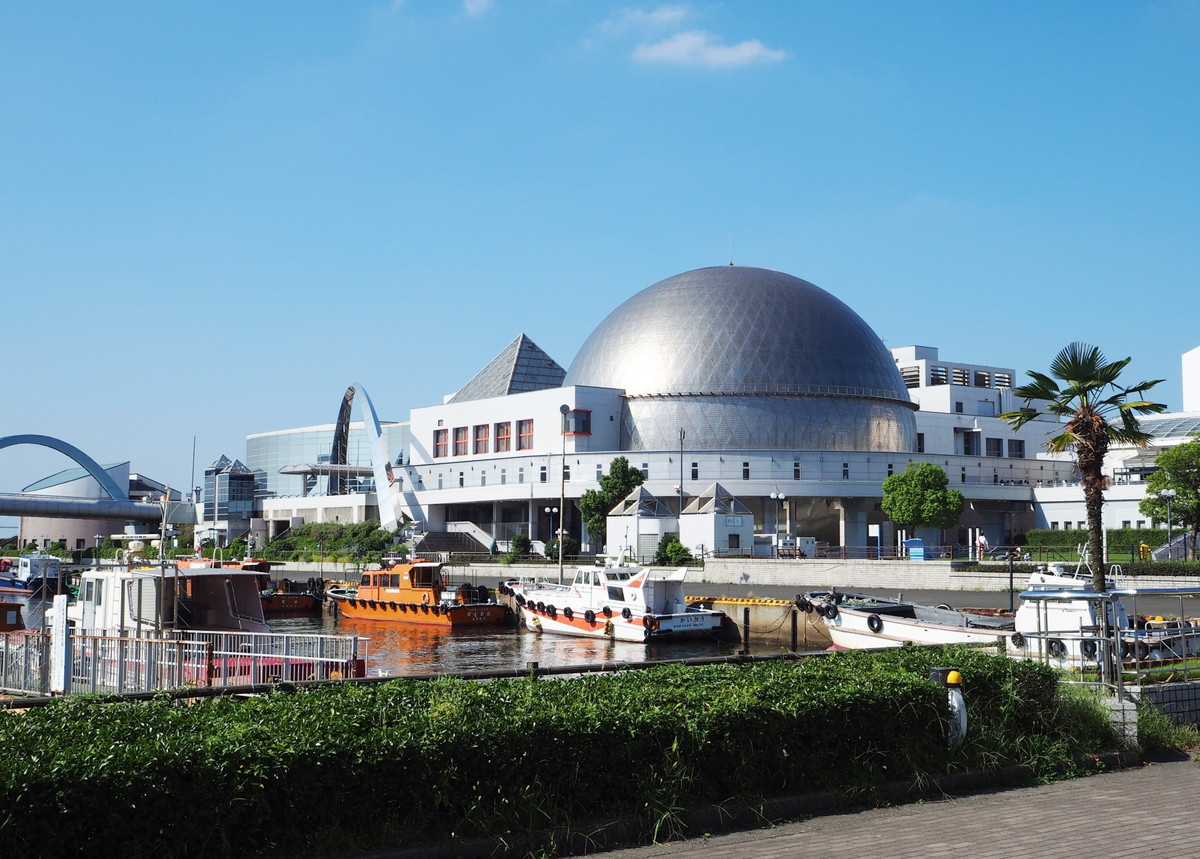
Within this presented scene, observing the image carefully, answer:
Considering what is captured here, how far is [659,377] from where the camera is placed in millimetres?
98500

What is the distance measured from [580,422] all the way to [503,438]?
932 cm

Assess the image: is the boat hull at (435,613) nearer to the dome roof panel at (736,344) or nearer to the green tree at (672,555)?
the green tree at (672,555)

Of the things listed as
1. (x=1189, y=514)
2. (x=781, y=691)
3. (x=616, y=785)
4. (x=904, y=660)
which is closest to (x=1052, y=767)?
(x=904, y=660)

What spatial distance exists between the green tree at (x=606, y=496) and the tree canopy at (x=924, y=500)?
58.1 ft

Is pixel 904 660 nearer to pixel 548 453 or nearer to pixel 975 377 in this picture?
pixel 548 453

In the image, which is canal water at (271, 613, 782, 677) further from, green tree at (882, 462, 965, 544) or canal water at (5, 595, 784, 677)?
green tree at (882, 462, 965, 544)

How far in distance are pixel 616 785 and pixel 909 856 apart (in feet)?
8.50

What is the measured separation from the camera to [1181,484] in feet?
198

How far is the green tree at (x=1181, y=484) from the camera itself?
59.5 metres

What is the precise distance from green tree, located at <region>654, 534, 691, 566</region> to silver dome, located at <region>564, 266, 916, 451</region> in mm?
22783

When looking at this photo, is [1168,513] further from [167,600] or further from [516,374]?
[516,374]

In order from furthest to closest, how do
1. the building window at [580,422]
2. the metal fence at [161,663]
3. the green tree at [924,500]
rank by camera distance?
the building window at [580,422], the green tree at [924,500], the metal fence at [161,663]

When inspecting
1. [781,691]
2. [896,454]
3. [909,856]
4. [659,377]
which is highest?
[659,377]

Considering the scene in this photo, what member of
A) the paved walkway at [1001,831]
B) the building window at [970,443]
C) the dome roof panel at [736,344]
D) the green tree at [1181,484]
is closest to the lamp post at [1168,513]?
the green tree at [1181,484]
